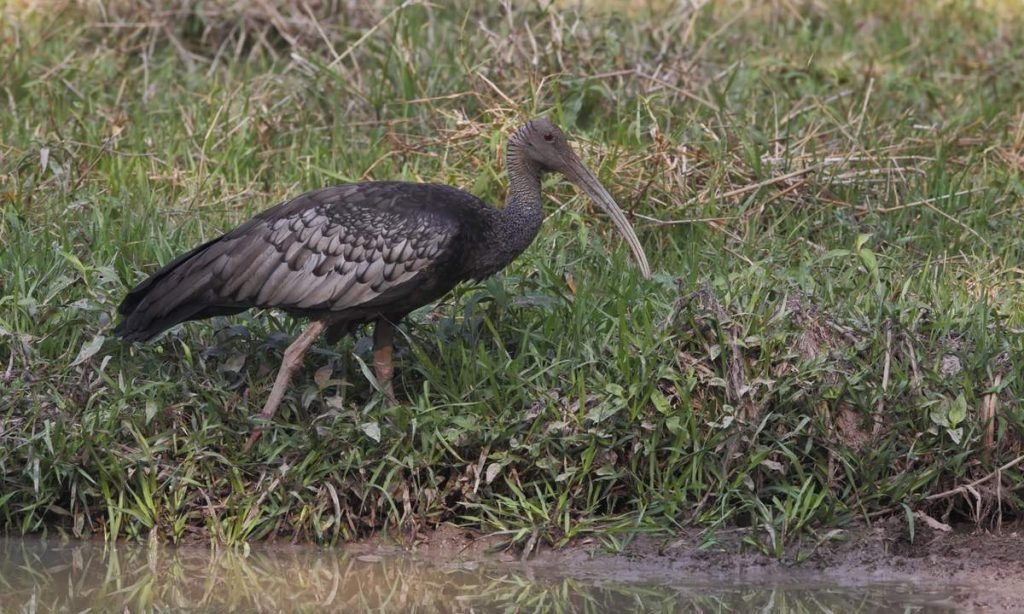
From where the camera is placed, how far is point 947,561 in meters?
6.02

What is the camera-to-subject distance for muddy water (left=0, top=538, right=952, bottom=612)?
18.9ft

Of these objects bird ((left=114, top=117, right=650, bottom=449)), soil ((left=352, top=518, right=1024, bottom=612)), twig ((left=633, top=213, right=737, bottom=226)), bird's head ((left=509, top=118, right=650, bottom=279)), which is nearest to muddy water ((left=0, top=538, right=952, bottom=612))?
soil ((left=352, top=518, right=1024, bottom=612))

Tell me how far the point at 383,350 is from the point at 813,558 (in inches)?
76.3

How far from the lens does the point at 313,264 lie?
6488 millimetres

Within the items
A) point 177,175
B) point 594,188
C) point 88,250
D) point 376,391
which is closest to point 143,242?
point 88,250

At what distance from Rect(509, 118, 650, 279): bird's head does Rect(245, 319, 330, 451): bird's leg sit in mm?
1151

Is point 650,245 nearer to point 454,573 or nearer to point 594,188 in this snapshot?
point 594,188

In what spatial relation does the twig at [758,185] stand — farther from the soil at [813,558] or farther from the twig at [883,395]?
the soil at [813,558]

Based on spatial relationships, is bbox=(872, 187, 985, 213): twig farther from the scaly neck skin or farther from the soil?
the soil

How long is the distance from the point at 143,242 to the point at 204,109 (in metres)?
1.77

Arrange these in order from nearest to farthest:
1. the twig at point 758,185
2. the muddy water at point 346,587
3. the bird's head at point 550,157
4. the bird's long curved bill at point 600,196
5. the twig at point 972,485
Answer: the muddy water at point 346,587, the twig at point 972,485, the bird's head at point 550,157, the bird's long curved bill at point 600,196, the twig at point 758,185

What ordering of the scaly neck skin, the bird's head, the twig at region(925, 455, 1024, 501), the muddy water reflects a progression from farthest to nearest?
the bird's head < the scaly neck skin < the twig at region(925, 455, 1024, 501) < the muddy water

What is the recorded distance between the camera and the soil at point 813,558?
19.5 ft

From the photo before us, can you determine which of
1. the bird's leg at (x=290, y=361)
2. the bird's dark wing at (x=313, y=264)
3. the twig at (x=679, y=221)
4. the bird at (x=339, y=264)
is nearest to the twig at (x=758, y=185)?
the twig at (x=679, y=221)
